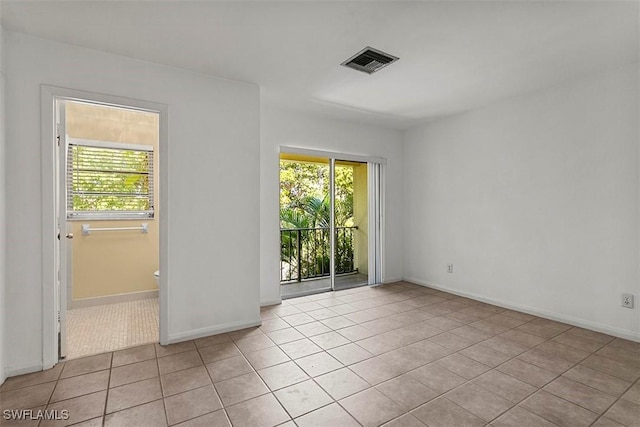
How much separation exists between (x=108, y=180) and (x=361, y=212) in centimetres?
364

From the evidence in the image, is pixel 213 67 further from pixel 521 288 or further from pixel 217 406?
pixel 521 288

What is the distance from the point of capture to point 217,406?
1951 millimetres

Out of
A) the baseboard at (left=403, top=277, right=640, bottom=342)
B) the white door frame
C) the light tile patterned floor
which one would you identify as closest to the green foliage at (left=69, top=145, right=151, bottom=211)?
the light tile patterned floor

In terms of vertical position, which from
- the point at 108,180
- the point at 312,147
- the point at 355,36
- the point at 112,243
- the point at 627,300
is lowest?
the point at 627,300

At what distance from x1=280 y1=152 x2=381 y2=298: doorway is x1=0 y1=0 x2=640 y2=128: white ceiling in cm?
188

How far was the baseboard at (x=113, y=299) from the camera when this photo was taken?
3896 mm

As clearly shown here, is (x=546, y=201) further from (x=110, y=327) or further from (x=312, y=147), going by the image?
(x=110, y=327)

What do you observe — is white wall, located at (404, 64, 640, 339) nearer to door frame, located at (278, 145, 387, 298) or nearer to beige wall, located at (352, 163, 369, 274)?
door frame, located at (278, 145, 387, 298)

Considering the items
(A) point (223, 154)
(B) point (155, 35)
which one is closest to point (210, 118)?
(A) point (223, 154)

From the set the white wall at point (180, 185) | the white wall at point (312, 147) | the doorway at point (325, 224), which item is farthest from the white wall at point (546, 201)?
the white wall at point (180, 185)

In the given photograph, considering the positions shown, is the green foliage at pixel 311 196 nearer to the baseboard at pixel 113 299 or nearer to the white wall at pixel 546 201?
the white wall at pixel 546 201

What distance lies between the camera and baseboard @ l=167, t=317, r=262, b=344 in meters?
2.89

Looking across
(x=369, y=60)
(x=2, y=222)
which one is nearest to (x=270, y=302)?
(x=2, y=222)

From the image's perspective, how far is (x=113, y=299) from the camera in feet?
13.4
